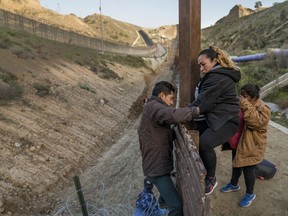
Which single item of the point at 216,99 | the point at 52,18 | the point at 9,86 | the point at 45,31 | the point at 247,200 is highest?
the point at 52,18

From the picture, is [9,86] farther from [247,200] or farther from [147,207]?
[247,200]

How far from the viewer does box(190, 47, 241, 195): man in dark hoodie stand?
3674 mm

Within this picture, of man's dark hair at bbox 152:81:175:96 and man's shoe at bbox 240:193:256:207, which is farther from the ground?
man's dark hair at bbox 152:81:175:96

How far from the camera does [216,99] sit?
3684 millimetres

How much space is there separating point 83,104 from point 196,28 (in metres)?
10.8

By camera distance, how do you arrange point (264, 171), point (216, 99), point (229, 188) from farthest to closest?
1. point (264, 171)
2. point (229, 188)
3. point (216, 99)

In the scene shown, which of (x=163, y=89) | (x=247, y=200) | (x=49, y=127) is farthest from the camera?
(x=49, y=127)

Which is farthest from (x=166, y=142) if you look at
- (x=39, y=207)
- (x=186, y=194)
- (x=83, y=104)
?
(x=83, y=104)

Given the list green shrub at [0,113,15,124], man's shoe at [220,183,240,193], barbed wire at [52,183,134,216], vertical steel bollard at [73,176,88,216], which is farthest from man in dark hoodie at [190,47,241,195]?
green shrub at [0,113,15,124]

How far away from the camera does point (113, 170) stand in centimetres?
863

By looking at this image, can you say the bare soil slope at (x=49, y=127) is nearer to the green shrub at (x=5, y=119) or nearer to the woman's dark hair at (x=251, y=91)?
the green shrub at (x=5, y=119)

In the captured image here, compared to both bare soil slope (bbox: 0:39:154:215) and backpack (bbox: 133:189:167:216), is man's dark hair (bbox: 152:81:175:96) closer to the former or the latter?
backpack (bbox: 133:189:167:216)

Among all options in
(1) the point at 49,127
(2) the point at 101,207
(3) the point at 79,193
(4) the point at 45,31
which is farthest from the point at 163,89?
(4) the point at 45,31

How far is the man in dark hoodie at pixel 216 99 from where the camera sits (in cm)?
367
